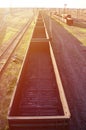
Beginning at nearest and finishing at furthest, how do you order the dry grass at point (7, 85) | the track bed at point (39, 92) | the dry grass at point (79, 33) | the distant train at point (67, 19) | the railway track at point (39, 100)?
the railway track at point (39, 100) → the dry grass at point (7, 85) → the track bed at point (39, 92) → the dry grass at point (79, 33) → the distant train at point (67, 19)

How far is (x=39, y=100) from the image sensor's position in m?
11.9

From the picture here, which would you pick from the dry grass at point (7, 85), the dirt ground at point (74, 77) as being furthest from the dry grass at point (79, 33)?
the dry grass at point (7, 85)

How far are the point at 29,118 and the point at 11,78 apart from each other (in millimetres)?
8245

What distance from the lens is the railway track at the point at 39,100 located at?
7.75m

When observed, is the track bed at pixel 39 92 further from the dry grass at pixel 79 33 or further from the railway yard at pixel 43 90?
the dry grass at pixel 79 33

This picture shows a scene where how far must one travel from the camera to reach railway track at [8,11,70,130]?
25.4ft

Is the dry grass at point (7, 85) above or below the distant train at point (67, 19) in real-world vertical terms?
above

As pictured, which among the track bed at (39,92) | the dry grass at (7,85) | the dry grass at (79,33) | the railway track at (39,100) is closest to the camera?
the railway track at (39,100)

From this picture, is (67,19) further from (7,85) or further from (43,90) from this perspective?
(43,90)

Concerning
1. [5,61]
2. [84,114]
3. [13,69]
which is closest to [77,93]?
[84,114]

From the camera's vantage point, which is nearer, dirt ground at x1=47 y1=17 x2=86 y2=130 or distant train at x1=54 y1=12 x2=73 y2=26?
dirt ground at x1=47 y1=17 x2=86 y2=130

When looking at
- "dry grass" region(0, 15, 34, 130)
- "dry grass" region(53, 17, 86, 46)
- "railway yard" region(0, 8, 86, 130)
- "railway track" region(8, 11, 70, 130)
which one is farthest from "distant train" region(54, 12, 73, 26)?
"dry grass" region(0, 15, 34, 130)

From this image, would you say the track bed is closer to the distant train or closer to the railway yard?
the railway yard

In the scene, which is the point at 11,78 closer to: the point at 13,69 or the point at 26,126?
the point at 13,69
